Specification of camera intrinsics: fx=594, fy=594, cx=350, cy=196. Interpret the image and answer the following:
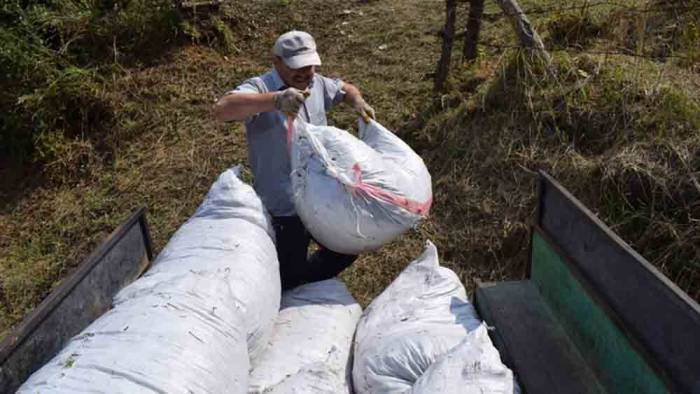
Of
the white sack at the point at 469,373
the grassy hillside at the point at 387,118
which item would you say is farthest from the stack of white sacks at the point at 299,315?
the grassy hillside at the point at 387,118

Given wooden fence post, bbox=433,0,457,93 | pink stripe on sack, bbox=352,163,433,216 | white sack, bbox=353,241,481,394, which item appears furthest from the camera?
wooden fence post, bbox=433,0,457,93

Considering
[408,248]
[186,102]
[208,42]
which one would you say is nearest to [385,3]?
[208,42]

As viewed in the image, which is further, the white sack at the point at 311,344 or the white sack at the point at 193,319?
the white sack at the point at 311,344

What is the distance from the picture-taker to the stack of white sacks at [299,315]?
132 centimetres

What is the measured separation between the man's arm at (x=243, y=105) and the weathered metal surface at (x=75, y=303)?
1.57 feet

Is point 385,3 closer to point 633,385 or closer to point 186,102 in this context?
point 186,102

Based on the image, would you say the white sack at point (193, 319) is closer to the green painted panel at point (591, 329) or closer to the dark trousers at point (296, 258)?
the dark trousers at point (296, 258)

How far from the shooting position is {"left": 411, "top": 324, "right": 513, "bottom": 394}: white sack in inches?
56.7

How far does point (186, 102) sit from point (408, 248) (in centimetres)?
250

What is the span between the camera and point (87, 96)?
4551 mm

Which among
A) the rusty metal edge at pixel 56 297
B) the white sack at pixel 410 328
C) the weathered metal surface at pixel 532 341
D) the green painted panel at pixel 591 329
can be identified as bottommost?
the weathered metal surface at pixel 532 341

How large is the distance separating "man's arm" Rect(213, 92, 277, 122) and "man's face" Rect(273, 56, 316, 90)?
21 cm

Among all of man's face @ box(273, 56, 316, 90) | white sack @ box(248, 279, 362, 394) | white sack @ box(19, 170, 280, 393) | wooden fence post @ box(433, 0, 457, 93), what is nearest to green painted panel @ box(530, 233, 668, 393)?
white sack @ box(248, 279, 362, 394)

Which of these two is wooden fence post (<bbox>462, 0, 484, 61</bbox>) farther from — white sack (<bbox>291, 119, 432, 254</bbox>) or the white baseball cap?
white sack (<bbox>291, 119, 432, 254</bbox>)
